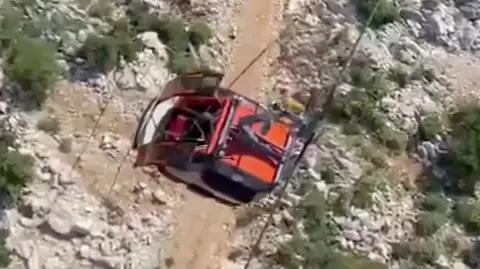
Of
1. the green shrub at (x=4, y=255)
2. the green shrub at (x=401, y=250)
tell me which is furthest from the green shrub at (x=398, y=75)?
the green shrub at (x=4, y=255)

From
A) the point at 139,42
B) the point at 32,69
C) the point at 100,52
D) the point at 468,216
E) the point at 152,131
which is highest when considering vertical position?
the point at 139,42

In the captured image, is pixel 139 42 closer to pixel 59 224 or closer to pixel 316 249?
pixel 59 224

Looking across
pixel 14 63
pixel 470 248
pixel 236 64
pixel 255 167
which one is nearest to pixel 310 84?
pixel 236 64

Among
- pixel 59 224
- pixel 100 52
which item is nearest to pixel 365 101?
pixel 100 52

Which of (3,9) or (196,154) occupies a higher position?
(3,9)

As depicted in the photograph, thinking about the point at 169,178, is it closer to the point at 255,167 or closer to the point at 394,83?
the point at 255,167

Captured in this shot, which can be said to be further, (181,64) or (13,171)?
(181,64)
